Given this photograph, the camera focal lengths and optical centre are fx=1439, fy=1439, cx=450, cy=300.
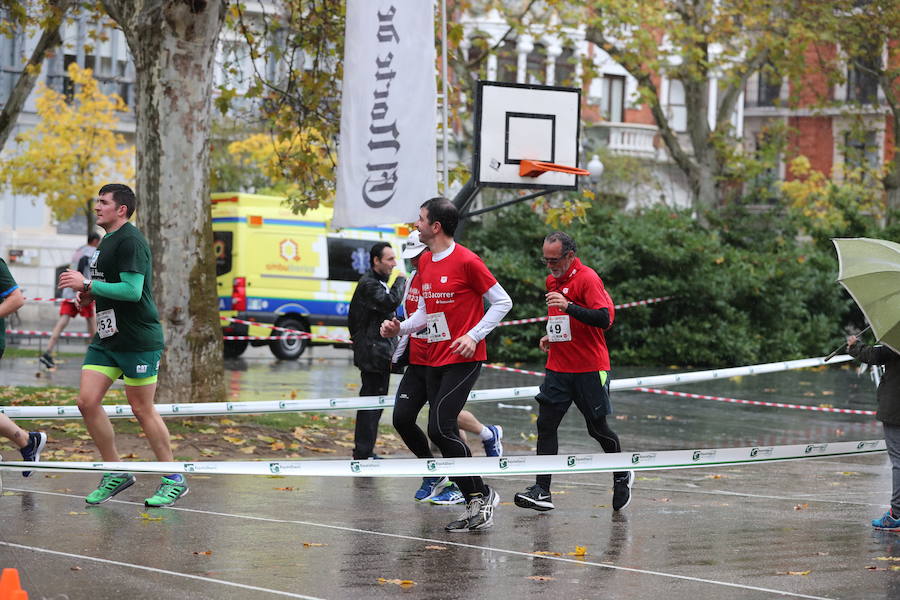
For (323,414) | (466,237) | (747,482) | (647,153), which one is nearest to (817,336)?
(466,237)

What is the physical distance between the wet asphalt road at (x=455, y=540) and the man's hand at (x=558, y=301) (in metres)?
1.29

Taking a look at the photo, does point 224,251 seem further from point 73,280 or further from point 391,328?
point 73,280

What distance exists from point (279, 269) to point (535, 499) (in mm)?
16162

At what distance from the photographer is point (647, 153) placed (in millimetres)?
51031

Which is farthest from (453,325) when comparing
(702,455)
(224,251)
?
(224,251)

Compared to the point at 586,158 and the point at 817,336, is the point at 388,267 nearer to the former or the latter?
the point at 817,336

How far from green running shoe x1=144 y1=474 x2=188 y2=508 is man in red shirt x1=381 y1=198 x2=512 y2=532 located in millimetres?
1597

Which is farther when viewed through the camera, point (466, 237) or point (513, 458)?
point (466, 237)

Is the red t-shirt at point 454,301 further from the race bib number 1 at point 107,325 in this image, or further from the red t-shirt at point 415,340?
the race bib number 1 at point 107,325

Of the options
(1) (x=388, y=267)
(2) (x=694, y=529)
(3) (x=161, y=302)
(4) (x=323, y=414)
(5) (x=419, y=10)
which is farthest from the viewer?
(4) (x=323, y=414)

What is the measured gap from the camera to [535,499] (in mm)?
8852

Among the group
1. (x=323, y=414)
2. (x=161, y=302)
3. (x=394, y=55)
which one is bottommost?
(x=323, y=414)

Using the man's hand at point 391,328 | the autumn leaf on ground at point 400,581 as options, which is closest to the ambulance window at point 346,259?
the man's hand at point 391,328

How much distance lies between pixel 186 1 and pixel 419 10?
7.09 feet
